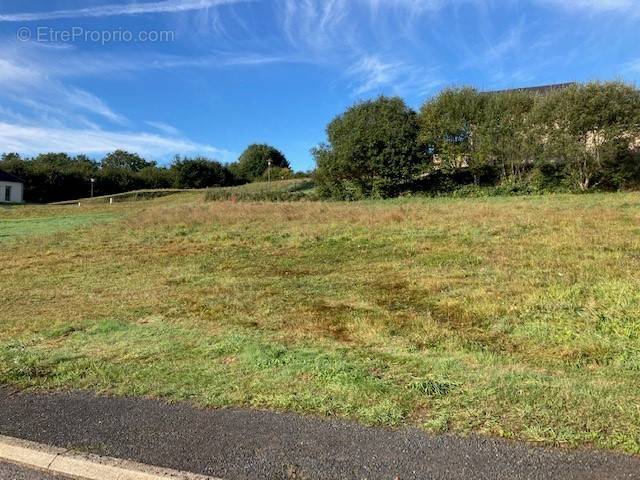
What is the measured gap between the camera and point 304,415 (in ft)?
12.1

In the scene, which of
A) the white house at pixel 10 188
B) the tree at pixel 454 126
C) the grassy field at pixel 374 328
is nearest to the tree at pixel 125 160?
the white house at pixel 10 188

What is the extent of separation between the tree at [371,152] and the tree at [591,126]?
8.87 meters

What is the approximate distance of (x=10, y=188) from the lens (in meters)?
60.9

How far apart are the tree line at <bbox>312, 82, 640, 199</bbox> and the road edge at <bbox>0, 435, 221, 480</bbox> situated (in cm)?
2944

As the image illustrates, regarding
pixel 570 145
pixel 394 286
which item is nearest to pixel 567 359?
pixel 394 286

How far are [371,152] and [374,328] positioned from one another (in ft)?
99.7

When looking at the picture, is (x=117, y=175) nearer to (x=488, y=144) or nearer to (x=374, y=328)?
(x=488, y=144)

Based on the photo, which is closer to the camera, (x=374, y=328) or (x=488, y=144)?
(x=374, y=328)

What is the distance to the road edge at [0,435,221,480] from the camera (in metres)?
2.97

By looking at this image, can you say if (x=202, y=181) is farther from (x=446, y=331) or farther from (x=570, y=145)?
(x=446, y=331)

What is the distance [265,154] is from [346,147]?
59.0 m

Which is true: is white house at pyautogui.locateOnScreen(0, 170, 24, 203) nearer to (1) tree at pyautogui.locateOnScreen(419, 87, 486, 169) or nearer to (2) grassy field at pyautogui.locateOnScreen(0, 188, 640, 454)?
(1) tree at pyautogui.locateOnScreen(419, 87, 486, 169)

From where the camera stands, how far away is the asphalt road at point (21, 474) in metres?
3.08

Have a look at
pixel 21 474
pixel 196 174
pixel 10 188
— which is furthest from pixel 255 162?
pixel 21 474
